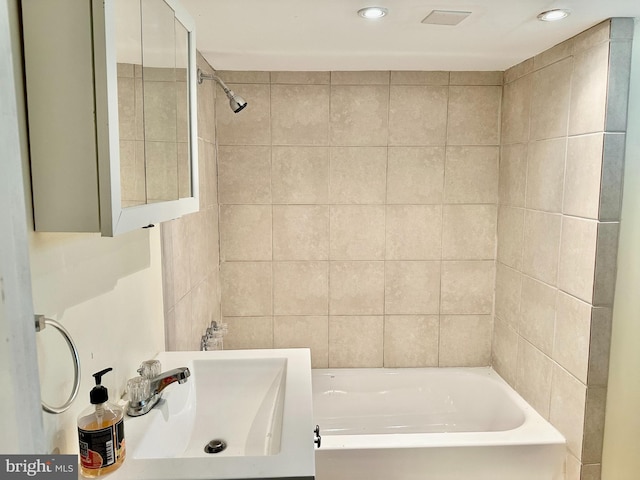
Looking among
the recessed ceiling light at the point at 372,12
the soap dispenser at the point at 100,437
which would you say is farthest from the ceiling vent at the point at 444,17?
the soap dispenser at the point at 100,437

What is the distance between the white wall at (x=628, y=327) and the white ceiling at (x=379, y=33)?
14.2 inches

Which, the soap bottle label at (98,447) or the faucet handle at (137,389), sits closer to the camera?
the soap bottle label at (98,447)

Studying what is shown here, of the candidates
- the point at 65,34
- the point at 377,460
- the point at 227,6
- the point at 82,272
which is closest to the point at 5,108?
the point at 65,34

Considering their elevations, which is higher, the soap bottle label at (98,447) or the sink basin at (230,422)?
the soap bottle label at (98,447)

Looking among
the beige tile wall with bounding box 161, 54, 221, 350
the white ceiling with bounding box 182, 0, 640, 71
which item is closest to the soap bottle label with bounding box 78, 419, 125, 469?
the beige tile wall with bounding box 161, 54, 221, 350

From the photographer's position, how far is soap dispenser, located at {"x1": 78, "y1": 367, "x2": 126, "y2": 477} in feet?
3.09

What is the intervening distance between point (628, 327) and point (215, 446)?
149cm

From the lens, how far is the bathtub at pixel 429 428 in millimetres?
1934

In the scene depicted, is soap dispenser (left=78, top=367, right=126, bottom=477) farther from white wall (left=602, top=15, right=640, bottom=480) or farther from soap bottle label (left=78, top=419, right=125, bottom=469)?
white wall (left=602, top=15, right=640, bottom=480)

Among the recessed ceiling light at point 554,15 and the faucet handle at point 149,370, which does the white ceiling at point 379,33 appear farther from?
the faucet handle at point 149,370

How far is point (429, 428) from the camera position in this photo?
8.73 feet

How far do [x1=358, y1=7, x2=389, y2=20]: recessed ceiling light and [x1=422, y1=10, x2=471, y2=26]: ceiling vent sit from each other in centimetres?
17

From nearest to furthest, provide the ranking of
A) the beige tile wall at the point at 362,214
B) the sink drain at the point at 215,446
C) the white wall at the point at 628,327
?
1. the sink drain at the point at 215,446
2. the white wall at the point at 628,327
3. the beige tile wall at the point at 362,214

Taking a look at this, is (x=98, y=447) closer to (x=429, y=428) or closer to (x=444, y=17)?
(x=444, y=17)
